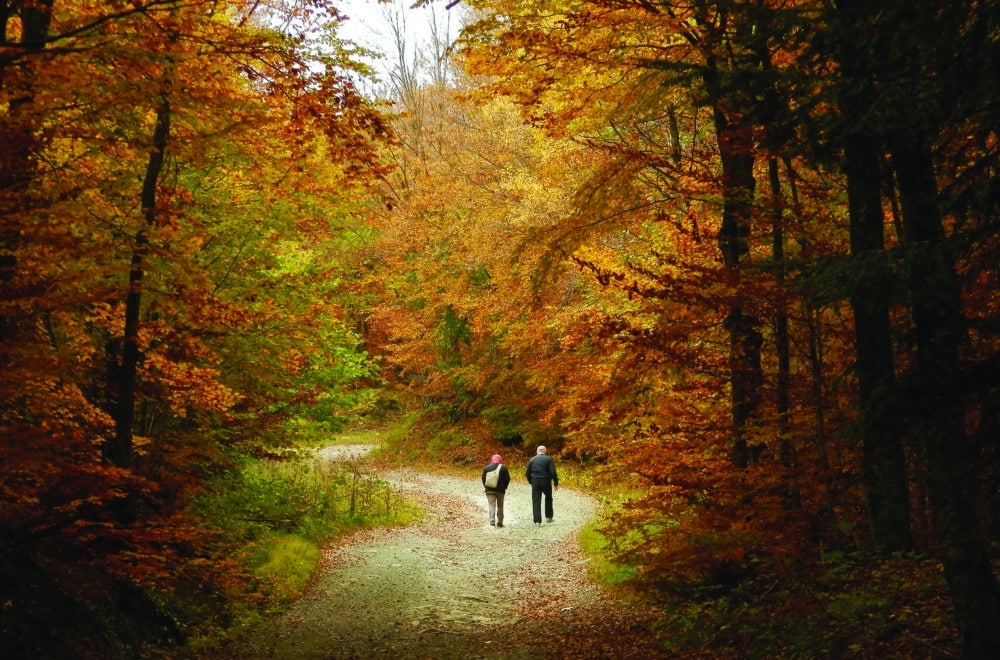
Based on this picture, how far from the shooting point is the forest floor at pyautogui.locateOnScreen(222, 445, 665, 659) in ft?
27.8

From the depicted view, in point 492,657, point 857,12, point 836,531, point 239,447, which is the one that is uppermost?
point 857,12

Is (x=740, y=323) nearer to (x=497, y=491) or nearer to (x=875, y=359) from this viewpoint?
(x=875, y=359)

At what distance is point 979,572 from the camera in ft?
14.8

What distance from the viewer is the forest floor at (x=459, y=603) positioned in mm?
8477

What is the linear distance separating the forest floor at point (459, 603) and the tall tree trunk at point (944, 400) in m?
3.54

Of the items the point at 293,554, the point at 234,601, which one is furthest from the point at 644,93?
the point at 293,554

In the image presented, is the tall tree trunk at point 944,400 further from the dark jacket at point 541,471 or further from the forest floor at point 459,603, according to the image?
the dark jacket at point 541,471

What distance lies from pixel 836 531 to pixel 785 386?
5.02ft

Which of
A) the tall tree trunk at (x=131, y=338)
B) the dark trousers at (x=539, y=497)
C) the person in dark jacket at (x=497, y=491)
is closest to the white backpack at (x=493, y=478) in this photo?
the person in dark jacket at (x=497, y=491)

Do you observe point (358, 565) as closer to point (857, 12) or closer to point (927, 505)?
point (927, 505)

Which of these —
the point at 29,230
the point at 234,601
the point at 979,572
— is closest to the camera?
the point at 979,572

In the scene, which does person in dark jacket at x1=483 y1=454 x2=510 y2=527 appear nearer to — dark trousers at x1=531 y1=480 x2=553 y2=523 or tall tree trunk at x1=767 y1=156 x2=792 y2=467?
dark trousers at x1=531 y1=480 x2=553 y2=523

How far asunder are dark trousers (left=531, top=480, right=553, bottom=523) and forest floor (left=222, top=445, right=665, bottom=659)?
32 centimetres

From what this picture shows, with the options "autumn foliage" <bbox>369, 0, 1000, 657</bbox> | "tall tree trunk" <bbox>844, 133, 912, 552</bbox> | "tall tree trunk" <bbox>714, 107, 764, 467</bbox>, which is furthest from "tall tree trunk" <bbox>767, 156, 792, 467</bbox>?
"tall tree trunk" <bbox>844, 133, 912, 552</bbox>
